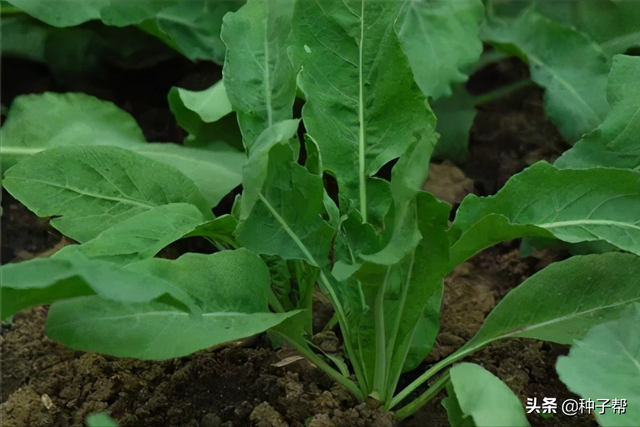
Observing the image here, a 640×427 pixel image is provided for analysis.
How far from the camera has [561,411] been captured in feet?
2.85

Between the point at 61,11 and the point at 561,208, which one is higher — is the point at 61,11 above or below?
above

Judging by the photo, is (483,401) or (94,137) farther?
(94,137)

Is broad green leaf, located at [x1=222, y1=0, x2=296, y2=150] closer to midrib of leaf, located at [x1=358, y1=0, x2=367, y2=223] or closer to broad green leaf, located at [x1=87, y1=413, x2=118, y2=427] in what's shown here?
midrib of leaf, located at [x1=358, y1=0, x2=367, y2=223]

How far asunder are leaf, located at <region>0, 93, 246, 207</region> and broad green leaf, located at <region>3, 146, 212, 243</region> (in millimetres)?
97

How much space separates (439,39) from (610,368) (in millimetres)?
678

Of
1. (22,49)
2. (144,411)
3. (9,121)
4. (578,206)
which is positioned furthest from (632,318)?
(22,49)

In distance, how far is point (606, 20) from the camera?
1.38 metres

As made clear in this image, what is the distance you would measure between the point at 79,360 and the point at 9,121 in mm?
488

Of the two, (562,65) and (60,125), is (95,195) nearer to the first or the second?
(60,125)

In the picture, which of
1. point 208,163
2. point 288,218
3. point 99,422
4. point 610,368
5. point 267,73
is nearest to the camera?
point 99,422

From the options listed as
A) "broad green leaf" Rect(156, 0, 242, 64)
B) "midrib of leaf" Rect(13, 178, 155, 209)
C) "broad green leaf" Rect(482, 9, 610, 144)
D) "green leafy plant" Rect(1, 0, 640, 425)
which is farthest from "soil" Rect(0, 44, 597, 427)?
"broad green leaf" Rect(156, 0, 242, 64)

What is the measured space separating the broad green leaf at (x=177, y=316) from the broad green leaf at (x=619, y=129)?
51 cm

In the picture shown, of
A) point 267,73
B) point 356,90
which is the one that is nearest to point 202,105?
point 267,73

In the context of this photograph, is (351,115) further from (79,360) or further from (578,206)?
(79,360)
